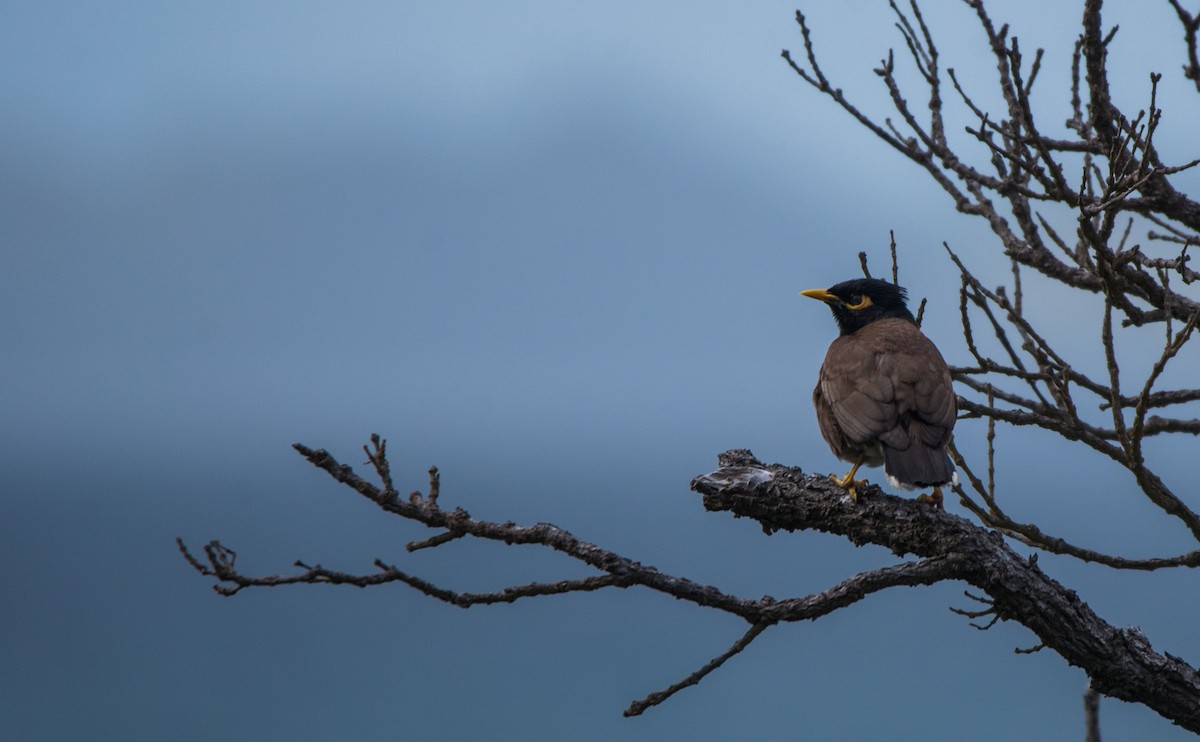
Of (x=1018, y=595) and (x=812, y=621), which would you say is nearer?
(x=812, y=621)

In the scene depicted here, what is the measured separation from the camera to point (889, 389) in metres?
6.30

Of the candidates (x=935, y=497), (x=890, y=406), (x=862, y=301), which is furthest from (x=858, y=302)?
→ (x=935, y=497)

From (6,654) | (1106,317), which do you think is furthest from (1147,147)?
(6,654)

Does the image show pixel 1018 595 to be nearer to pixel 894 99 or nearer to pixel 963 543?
pixel 963 543

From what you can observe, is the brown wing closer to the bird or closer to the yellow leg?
the bird

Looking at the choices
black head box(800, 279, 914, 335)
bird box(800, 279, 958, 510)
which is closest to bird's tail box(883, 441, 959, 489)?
bird box(800, 279, 958, 510)

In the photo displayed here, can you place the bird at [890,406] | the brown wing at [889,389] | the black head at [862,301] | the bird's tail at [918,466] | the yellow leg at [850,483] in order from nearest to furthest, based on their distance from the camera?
the yellow leg at [850,483] < the bird's tail at [918,466] < the bird at [890,406] < the brown wing at [889,389] < the black head at [862,301]

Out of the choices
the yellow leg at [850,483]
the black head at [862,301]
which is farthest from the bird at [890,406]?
the black head at [862,301]

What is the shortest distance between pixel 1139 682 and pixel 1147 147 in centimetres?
242

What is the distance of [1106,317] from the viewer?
4.94 meters

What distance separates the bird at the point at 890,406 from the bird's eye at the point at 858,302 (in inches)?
25.3

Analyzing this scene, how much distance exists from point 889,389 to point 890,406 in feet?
0.46

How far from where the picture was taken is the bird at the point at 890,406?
5.80 m

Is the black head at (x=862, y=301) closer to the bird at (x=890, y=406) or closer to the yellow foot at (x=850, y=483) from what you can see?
the bird at (x=890, y=406)
